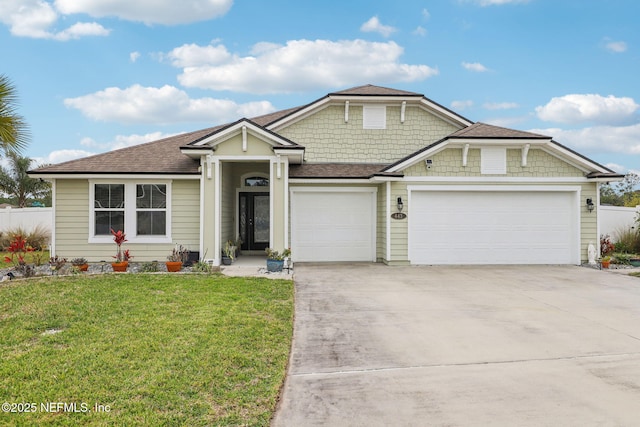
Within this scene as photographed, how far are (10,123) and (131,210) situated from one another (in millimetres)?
4010

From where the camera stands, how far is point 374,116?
14516mm

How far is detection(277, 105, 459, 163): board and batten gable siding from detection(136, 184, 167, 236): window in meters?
4.64

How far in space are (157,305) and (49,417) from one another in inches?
147

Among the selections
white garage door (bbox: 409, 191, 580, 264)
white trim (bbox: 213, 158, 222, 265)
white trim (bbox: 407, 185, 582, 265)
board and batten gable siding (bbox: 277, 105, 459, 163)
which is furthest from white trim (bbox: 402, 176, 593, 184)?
white trim (bbox: 213, 158, 222, 265)

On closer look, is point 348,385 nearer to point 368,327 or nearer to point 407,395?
point 407,395

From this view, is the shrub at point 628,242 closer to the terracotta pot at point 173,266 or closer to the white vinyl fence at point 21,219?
the terracotta pot at point 173,266

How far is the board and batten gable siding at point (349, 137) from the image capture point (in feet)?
47.2

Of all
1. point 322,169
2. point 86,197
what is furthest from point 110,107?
point 322,169

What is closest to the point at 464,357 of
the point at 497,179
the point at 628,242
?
the point at 497,179

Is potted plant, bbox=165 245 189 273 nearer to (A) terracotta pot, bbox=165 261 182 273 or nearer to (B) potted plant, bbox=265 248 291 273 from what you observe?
(A) terracotta pot, bbox=165 261 182 273

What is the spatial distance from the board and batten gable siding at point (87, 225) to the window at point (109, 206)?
12.7 inches

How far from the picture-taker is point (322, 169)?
13.5 meters

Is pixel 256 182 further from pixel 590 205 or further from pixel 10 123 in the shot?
pixel 590 205

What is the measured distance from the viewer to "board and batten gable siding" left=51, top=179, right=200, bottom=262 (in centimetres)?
1236
